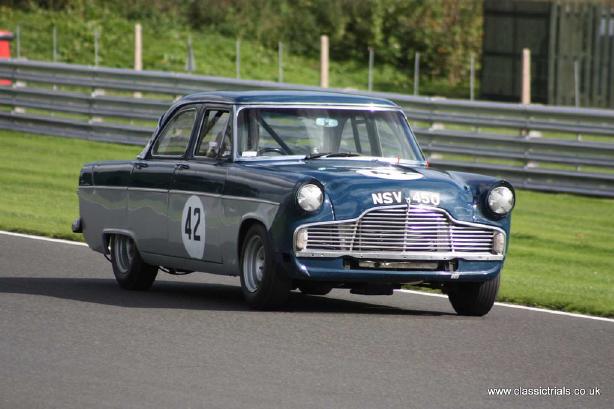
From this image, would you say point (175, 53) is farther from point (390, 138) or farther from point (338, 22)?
point (390, 138)

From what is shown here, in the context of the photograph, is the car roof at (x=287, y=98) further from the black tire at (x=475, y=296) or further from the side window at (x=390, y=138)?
the black tire at (x=475, y=296)

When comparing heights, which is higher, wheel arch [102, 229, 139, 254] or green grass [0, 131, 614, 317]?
wheel arch [102, 229, 139, 254]

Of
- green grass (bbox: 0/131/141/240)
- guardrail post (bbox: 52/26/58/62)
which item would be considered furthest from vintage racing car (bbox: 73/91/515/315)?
guardrail post (bbox: 52/26/58/62)

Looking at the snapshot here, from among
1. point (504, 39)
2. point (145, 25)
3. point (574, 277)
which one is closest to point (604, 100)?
point (504, 39)

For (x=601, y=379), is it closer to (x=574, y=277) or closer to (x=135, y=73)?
(x=574, y=277)

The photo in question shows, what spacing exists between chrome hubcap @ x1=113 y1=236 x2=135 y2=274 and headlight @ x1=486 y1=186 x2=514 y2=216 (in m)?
2.89

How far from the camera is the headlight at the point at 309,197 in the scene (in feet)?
32.6

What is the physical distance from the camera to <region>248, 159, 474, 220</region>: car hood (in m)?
10.0

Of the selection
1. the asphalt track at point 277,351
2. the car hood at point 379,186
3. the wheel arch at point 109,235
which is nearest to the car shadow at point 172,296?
the asphalt track at point 277,351

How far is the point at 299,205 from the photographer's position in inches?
391

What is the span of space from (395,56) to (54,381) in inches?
1469

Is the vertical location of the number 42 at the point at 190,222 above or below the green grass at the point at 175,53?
below

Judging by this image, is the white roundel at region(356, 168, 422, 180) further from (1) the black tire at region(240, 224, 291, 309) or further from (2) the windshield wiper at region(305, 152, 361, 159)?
(1) the black tire at region(240, 224, 291, 309)

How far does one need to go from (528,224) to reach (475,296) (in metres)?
7.69
